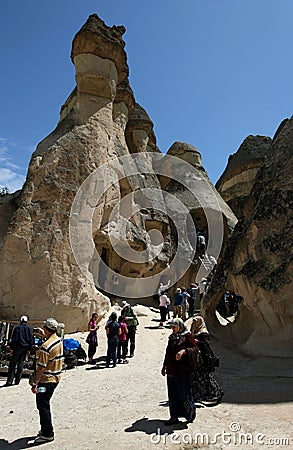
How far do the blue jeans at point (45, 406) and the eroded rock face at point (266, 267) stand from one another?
14.6ft

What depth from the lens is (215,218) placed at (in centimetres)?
1847

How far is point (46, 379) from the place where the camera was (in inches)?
134

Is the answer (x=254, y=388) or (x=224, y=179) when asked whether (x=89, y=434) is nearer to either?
(x=254, y=388)

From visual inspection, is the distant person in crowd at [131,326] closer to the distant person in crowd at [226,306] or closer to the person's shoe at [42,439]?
the person's shoe at [42,439]

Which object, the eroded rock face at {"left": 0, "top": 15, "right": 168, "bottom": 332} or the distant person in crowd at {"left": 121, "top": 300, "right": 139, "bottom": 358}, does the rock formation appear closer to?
the eroded rock face at {"left": 0, "top": 15, "right": 168, "bottom": 332}

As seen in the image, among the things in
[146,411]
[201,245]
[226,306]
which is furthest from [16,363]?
[201,245]

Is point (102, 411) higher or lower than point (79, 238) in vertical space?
lower

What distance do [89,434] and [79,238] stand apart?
622 centimetres

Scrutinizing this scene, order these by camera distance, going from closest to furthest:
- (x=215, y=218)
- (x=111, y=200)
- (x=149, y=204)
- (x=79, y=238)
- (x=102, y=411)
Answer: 1. (x=102, y=411)
2. (x=79, y=238)
3. (x=111, y=200)
4. (x=149, y=204)
5. (x=215, y=218)

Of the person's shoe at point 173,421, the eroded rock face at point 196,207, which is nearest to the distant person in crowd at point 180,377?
the person's shoe at point 173,421

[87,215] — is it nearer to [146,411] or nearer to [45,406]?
[146,411]

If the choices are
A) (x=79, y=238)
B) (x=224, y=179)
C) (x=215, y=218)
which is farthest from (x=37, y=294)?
(x=224, y=179)

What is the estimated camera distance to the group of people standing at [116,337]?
21.7 feet

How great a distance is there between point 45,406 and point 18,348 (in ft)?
8.21
